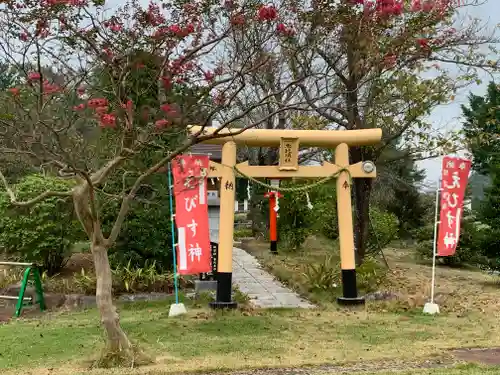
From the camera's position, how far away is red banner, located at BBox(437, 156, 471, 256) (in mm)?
10648

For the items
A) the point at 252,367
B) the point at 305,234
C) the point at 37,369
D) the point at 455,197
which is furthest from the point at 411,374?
the point at 305,234

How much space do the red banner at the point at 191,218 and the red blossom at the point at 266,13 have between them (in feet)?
10.7

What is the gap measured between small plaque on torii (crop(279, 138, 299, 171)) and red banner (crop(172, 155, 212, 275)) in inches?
59.0

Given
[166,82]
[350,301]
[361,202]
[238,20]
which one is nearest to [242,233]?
[361,202]

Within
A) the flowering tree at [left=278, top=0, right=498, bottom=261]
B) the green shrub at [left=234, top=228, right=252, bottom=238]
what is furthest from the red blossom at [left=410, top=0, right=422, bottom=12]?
the green shrub at [left=234, top=228, right=252, bottom=238]

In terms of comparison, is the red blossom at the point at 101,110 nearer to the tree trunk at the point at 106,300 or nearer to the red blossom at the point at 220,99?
the red blossom at the point at 220,99

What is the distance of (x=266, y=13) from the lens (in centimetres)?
664

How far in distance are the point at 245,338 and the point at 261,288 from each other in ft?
14.8

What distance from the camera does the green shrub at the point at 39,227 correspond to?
12.5 meters

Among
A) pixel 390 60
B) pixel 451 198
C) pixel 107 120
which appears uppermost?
pixel 390 60

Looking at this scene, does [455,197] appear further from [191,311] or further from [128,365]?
[128,365]

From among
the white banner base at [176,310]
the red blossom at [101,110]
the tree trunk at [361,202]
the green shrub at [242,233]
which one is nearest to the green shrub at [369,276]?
the tree trunk at [361,202]

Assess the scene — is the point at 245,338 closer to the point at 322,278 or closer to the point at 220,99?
the point at 220,99

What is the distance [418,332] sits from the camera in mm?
8688
